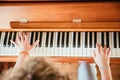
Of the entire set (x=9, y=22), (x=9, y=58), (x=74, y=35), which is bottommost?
(x=9, y=58)

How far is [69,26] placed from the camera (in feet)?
6.55

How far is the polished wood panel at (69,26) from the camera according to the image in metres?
1.96

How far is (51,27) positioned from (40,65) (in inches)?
38.5

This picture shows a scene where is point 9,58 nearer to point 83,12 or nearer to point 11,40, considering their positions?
point 11,40

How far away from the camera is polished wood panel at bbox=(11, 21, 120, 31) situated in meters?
1.96

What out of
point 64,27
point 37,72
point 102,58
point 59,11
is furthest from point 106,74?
point 59,11

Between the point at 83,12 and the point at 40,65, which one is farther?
the point at 83,12

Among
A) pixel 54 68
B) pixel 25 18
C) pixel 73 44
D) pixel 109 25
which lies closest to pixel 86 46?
A: pixel 73 44

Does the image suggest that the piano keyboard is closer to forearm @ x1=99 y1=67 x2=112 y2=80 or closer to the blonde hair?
forearm @ x1=99 y1=67 x2=112 y2=80

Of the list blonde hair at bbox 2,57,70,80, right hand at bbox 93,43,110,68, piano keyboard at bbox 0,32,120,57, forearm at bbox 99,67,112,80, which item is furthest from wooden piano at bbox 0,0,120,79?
blonde hair at bbox 2,57,70,80

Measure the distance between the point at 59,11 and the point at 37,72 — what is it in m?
1.11

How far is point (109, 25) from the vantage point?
1.96m

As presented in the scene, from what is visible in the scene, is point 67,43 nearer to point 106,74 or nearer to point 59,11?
point 59,11

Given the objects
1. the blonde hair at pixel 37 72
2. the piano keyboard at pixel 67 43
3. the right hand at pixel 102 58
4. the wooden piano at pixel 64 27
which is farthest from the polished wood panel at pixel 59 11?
the blonde hair at pixel 37 72
